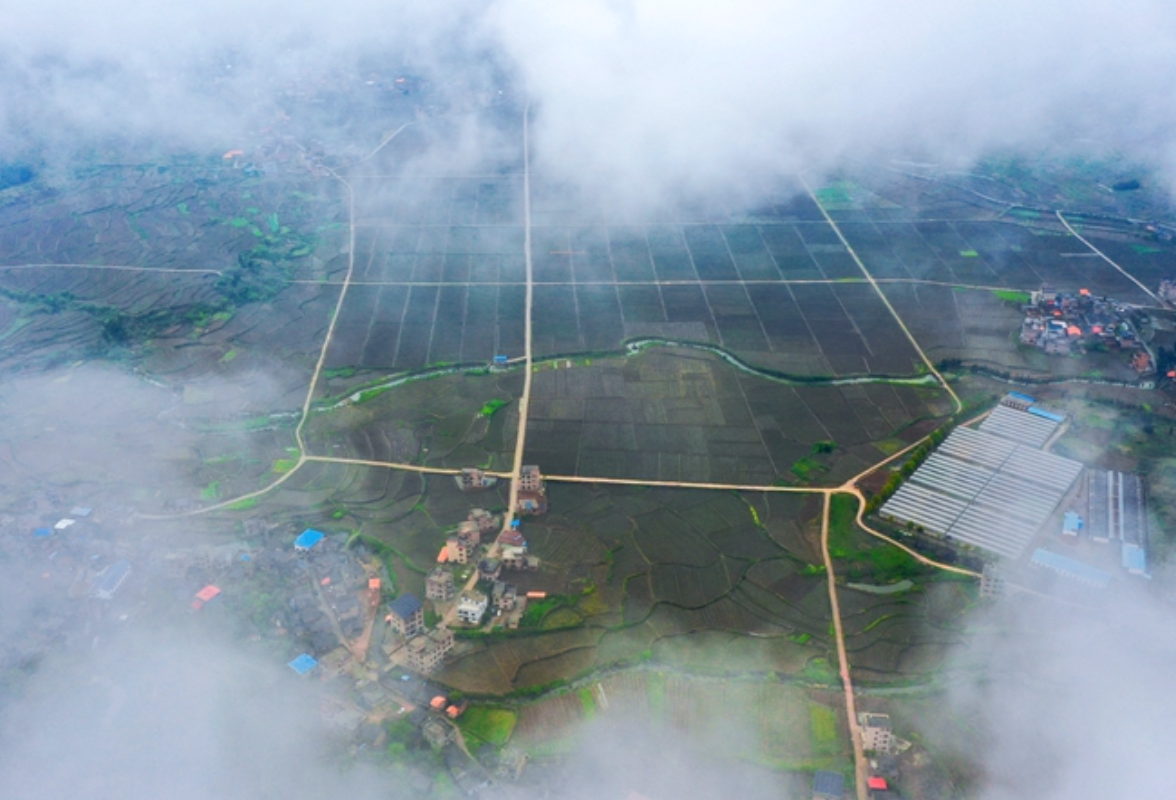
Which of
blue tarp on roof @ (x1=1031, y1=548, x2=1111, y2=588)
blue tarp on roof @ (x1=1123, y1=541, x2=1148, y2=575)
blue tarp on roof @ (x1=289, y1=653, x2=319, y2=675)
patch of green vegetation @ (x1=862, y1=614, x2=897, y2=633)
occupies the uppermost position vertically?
blue tarp on roof @ (x1=1123, y1=541, x2=1148, y2=575)

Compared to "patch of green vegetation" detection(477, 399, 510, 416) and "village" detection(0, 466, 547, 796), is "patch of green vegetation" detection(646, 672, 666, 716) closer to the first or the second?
"village" detection(0, 466, 547, 796)

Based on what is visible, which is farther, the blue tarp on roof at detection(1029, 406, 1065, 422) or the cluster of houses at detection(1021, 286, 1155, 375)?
the cluster of houses at detection(1021, 286, 1155, 375)

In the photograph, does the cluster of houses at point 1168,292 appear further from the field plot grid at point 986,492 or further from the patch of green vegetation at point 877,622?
the patch of green vegetation at point 877,622

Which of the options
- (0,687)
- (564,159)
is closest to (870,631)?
(0,687)

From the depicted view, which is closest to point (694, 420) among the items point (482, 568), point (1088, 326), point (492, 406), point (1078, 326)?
point (492, 406)

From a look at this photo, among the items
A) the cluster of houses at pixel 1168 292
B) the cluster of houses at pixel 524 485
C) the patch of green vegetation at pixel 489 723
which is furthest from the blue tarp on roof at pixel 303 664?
the cluster of houses at pixel 1168 292

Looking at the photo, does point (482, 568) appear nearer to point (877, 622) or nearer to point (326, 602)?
point (326, 602)

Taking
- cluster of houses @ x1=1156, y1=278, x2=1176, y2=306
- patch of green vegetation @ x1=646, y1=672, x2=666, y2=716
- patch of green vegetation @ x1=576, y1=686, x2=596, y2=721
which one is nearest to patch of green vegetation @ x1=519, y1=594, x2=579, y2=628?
patch of green vegetation @ x1=576, y1=686, x2=596, y2=721
